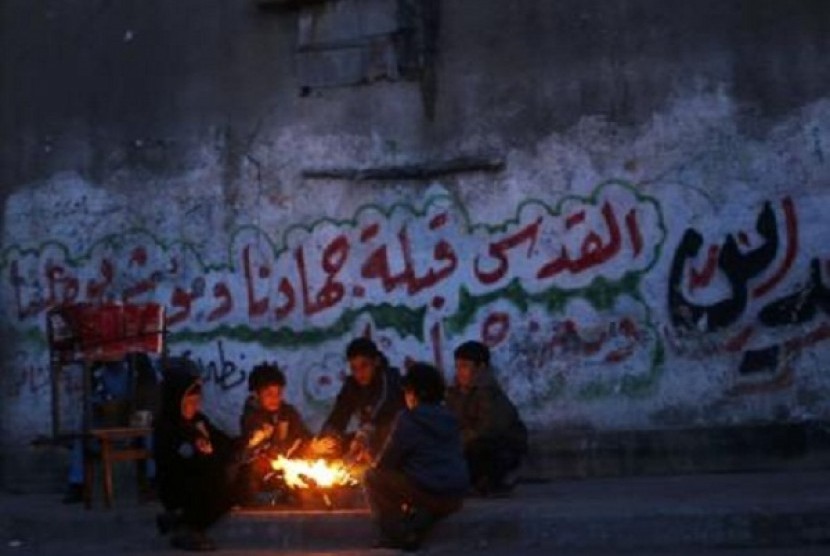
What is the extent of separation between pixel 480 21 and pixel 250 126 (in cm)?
212

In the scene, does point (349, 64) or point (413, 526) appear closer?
point (413, 526)

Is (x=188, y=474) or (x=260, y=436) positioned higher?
(x=260, y=436)

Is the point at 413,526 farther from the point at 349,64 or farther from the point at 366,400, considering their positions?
the point at 349,64

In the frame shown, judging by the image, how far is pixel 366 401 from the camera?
1027 cm

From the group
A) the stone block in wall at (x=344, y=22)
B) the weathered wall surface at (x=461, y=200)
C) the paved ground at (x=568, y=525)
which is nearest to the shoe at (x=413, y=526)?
the paved ground at (x=568, y=525)

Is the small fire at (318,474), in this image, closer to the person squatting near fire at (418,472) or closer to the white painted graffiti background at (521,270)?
the person squatting near fire at (418,472)

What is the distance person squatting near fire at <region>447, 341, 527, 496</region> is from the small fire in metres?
0.86

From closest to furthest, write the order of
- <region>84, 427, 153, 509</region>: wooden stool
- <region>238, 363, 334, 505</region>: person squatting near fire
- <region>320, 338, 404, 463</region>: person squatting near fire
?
<region>238, 363, 334, 505</region>: person squatting near fire
<region>320, 338, 404, 463</region>: person squatting near fire
<region>84, 427, 153, 509</region>: wooden stool

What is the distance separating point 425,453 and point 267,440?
1655mm

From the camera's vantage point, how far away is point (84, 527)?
10.0 metres

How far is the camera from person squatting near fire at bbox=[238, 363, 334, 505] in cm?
979

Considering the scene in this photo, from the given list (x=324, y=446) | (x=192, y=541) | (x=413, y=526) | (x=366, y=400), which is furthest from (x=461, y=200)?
(x=192, y=541)

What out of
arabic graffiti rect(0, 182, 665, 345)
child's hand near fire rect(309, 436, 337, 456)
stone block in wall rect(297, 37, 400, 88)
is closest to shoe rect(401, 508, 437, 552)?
child's hand near fire rect(309, 436, 337, 456)

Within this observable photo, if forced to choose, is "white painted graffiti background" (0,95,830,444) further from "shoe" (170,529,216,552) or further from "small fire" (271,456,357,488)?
"shoe" (170,529,216,552)
